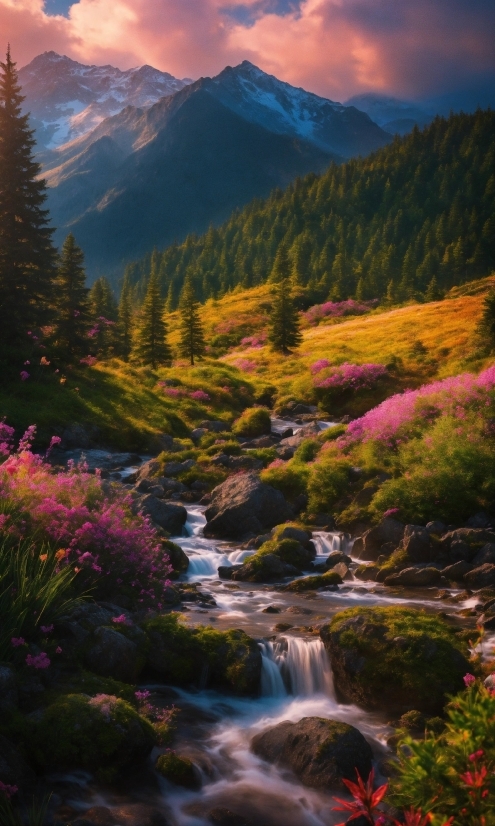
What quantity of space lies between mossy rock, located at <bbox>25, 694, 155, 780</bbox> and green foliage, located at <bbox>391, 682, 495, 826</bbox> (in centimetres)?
450

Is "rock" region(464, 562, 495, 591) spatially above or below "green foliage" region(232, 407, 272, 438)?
below

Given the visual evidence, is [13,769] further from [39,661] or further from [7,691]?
[39,661]

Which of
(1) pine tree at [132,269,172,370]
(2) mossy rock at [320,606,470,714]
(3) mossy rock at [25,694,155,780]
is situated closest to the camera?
(3) mossy rock at [25,694,155,780]

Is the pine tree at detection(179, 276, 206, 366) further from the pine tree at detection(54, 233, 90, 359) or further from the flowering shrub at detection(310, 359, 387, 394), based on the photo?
the flowering shrub at detection(310, 359, 387, 394)

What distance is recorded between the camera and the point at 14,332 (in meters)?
31.4

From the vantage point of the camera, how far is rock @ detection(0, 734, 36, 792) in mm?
6555

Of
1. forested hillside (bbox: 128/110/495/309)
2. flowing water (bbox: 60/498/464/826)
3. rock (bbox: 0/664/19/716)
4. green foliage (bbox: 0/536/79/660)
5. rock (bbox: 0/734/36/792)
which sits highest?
forested hillside (bbox: 128/110/495/309)

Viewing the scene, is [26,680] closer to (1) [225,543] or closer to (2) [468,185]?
(1) [225,543]

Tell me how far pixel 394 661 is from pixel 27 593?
5413mm

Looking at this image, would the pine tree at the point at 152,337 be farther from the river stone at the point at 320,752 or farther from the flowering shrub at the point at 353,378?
the river stone at the point at 320,752

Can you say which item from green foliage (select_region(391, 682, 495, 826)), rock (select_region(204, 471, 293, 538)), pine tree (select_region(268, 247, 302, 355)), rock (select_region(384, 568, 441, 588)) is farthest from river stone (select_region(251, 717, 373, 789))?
pine tree (select_region(268, 247, 302, 355))

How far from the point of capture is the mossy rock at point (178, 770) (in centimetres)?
754

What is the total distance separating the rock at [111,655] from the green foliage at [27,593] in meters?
0.63

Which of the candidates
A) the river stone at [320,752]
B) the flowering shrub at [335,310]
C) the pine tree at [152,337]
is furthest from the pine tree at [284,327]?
the river stone at [320,752]
